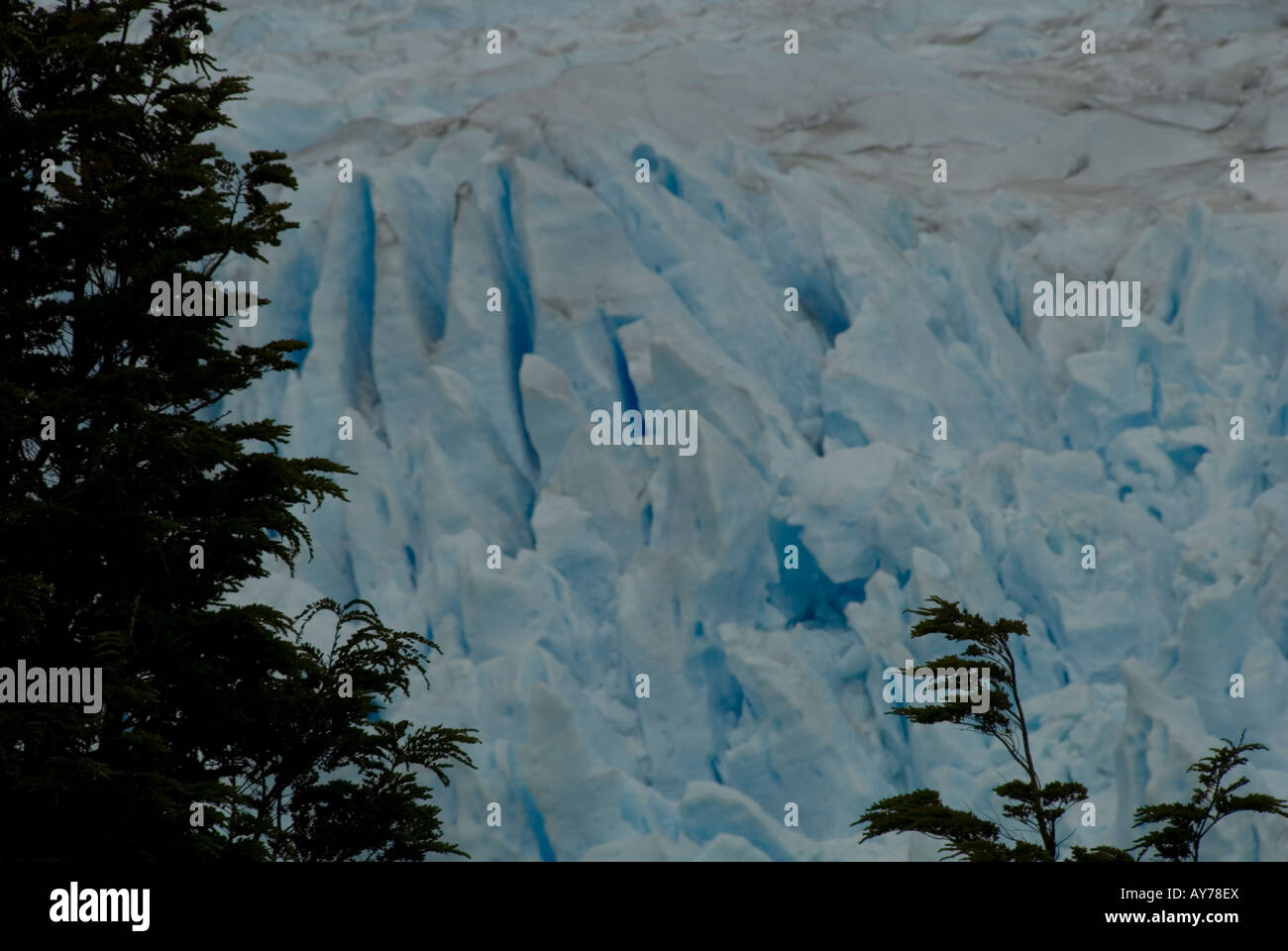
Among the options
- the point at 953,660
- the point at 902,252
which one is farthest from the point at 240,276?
the point at 953,660

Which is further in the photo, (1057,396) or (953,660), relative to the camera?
(1057,396)

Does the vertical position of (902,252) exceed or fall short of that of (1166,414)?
it exceeds it

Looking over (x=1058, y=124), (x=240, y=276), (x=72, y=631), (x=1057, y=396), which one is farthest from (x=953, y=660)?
(x=1058, y=124)

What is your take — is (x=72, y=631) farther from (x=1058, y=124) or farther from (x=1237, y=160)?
(x=1058, y=124)

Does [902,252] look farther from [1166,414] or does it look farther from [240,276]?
[240,276]
